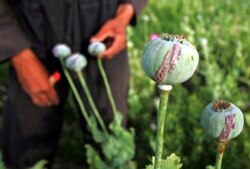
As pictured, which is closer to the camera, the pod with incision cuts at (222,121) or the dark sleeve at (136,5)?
the pod with incision cuts at (222,121)

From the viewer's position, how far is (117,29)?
1.68 m

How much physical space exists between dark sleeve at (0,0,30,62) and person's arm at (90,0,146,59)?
0.20m

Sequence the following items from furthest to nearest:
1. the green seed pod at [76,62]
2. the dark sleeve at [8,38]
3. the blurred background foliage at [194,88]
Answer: the blurred background foliage at [194,88] < the dark sleeve at [8,38] < the green seed pod at [76,62]

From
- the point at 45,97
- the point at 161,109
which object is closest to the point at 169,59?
the point at 161,109

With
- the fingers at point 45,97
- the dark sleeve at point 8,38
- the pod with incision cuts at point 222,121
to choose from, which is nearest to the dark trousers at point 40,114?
the fingers at point 45,97

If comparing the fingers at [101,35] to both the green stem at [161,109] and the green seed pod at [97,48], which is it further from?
the green stem at [161,109]

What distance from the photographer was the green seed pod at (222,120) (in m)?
0.86

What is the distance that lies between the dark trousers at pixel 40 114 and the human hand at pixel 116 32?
0.22 feet

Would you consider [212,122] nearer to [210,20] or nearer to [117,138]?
[117,138]

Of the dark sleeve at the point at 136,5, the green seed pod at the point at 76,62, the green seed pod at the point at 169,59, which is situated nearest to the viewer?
the green seed pod at the point at 169,59

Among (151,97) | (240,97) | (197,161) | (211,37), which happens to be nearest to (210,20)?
(211,37)

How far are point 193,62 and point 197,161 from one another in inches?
46.3

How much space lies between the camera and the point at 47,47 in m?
1.66

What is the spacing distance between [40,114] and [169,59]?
3.50 ft
